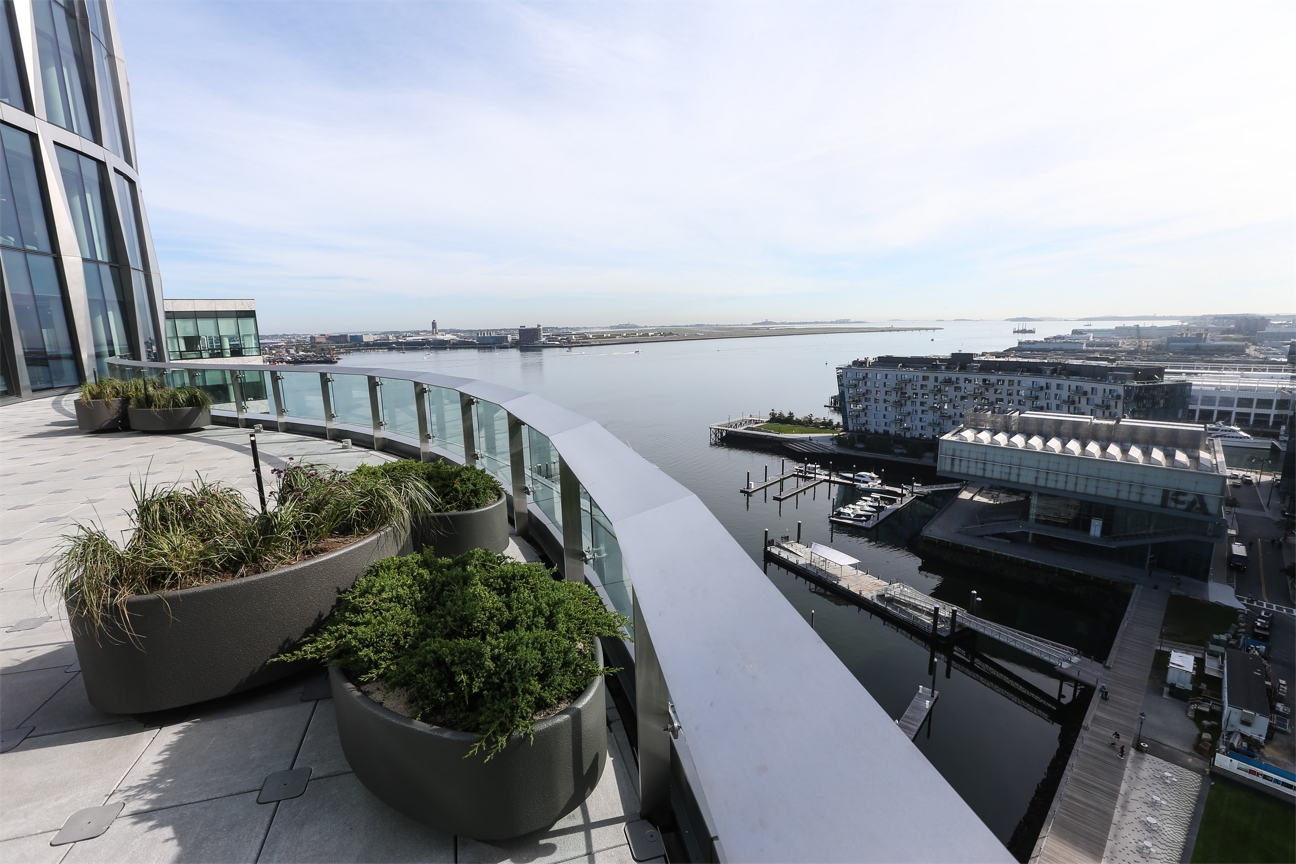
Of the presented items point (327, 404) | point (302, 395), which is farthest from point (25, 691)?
point (302, 395)

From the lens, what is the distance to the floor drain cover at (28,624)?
12.0 ft

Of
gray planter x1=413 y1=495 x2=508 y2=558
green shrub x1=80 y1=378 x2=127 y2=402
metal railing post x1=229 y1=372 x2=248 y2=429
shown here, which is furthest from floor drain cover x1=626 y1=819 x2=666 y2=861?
green shrub x1=80 y1=378 x2=127 y2=402

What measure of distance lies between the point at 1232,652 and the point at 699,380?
94.2 m

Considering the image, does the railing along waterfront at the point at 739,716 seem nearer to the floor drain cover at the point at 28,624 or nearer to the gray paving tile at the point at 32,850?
the gray paving tile at the point at 32,850

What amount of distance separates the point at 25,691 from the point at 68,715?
448 millimetres

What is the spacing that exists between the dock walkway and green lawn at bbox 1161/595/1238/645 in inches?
30.7

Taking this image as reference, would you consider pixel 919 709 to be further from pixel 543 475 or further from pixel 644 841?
pixel 644 841

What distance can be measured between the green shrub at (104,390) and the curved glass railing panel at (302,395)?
3381mm

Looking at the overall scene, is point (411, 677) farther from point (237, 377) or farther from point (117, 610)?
point (237, 377)

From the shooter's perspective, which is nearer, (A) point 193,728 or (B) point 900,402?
(A) point 193,728

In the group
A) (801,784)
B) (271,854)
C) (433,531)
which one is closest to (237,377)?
(433,531)

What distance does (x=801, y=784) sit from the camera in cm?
89

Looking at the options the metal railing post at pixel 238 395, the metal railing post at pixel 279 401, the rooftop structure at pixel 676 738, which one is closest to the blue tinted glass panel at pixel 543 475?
the rooftop structure at pixel 676 738

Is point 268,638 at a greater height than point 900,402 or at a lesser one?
greater
